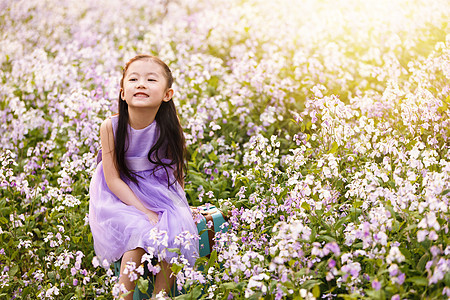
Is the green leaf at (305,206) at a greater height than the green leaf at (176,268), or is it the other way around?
the green leaf at (305,206)

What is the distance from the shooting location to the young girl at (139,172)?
134 inches

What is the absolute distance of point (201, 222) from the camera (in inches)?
149

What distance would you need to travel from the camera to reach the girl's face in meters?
3.66

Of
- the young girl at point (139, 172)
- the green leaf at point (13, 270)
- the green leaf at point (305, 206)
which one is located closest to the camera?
the green leaf at point (305, 206)

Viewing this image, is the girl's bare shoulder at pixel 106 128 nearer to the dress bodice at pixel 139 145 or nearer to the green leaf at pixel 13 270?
the dress bodice at pixel 139 145

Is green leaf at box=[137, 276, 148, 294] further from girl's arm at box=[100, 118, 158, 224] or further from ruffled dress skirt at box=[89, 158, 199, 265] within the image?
girl's arm at box=[100, 118, 158, 224]

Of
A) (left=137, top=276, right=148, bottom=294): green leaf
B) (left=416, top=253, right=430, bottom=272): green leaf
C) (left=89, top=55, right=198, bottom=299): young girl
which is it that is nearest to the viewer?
(left=416, top=253, right=430, bottom=272): green leaf

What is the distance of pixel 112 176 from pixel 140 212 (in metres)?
0.40

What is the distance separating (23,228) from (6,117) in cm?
264

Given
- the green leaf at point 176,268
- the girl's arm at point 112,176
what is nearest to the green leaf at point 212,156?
the girl's arm at point 112,176

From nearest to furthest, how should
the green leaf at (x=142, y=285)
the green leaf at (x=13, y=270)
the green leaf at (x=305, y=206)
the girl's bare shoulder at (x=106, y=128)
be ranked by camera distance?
the green leaf at (x=142, y=285), the green leaf at (x=305, y=206), the girl's bare shoulder at (x=106, y=128), the green leaf at (x=13, y=270)

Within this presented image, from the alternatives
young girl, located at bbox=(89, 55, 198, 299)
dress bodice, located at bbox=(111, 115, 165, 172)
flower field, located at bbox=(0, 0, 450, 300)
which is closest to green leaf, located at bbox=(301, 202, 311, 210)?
flower field, located at bbox=(0, 0, 450, 300)

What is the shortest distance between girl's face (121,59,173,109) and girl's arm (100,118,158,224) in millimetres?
296

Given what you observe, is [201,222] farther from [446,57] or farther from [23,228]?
[446,57]
